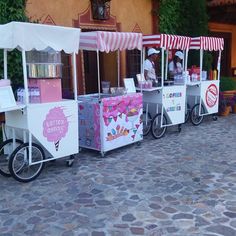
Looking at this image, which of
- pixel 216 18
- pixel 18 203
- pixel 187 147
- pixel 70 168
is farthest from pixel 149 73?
pixel 216 18

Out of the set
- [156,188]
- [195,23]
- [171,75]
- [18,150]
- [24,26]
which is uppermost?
[195,23]

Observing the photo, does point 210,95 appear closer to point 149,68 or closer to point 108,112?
point 149,68

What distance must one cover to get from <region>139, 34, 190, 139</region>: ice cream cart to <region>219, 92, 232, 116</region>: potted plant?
238 centimetres

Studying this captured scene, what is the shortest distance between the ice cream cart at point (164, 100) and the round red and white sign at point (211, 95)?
115 cm

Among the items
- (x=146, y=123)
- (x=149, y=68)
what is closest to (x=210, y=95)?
(x=149, y=68)

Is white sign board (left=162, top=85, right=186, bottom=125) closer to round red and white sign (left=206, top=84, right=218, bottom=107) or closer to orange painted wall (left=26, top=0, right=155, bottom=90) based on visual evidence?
round red and white sign (left=206, top=84, right=218, bottom=107)

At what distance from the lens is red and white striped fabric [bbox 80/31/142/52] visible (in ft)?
19.3

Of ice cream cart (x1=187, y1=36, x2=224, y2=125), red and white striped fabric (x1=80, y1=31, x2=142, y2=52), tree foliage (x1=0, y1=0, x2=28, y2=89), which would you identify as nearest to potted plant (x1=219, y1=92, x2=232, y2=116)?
ice cream cart (x1=187, y1=36, x2=224, y2=125)

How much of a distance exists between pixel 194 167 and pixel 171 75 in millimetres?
3658

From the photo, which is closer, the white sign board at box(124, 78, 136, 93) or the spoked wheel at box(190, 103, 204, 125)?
the white sign board at box(124, 78, 136, 93)

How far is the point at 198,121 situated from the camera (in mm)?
8805

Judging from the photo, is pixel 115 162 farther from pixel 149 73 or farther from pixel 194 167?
pixel 149 73

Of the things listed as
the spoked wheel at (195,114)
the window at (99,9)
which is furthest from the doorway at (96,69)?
the spoked wheel at (195,114)

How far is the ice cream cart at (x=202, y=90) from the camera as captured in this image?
8.44 m
